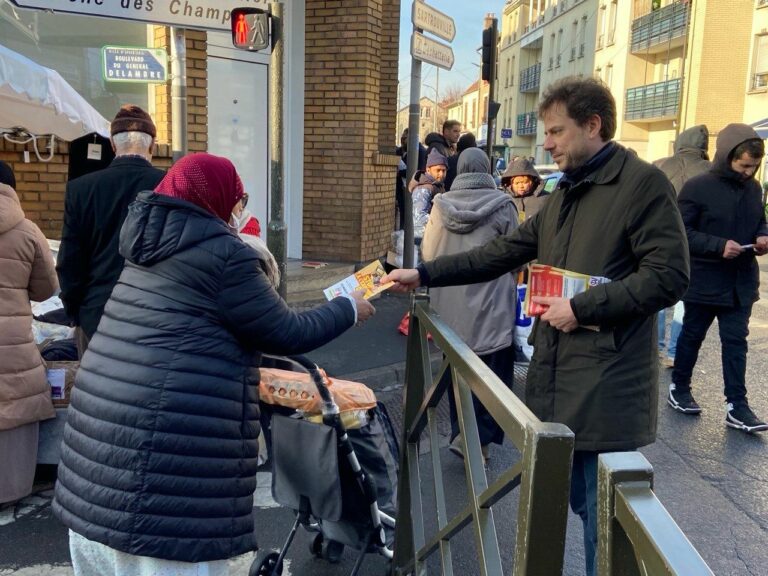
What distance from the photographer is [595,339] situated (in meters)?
2.53

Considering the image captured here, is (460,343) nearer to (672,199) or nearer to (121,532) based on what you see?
(672,199)

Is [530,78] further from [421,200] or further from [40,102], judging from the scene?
[40,102]

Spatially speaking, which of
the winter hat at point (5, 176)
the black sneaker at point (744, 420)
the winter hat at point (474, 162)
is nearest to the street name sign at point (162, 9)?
the winter hat at point (5, 176)

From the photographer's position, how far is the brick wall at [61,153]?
6918 millimetres

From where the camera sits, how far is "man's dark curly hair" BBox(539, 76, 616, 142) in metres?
2.58

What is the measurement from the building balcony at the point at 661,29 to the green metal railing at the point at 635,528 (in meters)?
38.4

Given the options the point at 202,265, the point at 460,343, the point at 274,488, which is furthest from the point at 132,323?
the point at 274,488

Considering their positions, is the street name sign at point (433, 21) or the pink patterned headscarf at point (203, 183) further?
the street name sign at point (433, 21)

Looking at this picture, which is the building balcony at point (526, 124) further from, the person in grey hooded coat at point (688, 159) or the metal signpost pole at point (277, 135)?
the metal signpost pole at point (277, 135)

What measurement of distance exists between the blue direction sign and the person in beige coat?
1.59m

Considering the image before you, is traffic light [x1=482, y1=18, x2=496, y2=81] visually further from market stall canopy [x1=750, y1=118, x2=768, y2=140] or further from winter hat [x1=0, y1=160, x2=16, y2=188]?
market stall canopy [x1=750, y1=118, x2=768, y2=140]

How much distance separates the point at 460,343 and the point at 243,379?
2.21ft

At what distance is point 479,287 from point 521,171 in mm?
3459

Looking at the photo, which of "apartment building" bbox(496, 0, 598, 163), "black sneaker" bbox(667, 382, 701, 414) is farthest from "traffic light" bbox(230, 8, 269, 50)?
"apartment building" bbox(496, 0, 598, 163)
